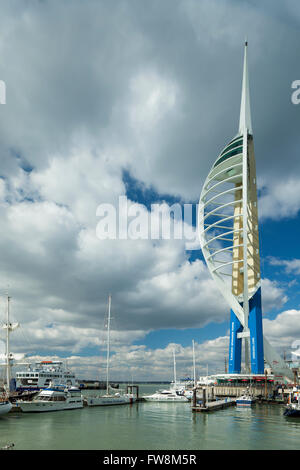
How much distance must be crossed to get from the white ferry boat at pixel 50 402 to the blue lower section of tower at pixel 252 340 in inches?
1141

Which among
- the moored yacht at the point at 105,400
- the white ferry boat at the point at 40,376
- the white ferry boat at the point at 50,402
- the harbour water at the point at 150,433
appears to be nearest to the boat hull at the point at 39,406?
the white ferry boat at the point at 50,402

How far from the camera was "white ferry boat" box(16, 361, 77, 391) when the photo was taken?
71625mm

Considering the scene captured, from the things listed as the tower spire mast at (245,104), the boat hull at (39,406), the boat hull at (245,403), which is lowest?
the boat hull at (245,403)

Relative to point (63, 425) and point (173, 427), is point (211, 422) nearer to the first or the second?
point (173, 427)

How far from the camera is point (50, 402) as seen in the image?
4809 cm

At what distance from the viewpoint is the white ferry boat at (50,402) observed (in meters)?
46.0

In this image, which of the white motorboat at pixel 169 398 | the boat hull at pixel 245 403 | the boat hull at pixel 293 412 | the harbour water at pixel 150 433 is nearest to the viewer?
the harbour water at pixel 150 433

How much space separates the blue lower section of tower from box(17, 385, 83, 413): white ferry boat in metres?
29.0

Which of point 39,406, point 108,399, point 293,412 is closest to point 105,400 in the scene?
point 108,399

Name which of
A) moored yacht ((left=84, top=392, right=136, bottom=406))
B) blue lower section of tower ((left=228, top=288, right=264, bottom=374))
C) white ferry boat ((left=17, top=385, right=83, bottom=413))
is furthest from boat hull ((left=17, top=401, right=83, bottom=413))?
blue lower section of tower ((left=228, top=288, right=264, bottom=374))

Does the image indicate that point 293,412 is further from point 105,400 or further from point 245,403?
point 105,400

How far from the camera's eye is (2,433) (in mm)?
29578

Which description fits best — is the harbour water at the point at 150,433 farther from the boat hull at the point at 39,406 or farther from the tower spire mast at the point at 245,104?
the tower spire mast at the point at 245,104
